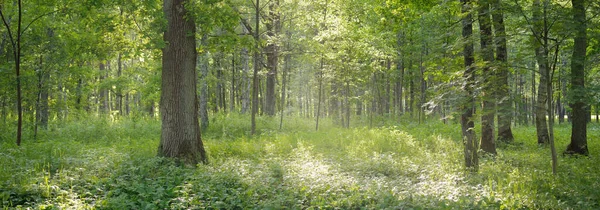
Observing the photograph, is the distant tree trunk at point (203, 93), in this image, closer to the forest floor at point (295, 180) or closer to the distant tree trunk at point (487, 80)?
the forest floor at point (295, 180)

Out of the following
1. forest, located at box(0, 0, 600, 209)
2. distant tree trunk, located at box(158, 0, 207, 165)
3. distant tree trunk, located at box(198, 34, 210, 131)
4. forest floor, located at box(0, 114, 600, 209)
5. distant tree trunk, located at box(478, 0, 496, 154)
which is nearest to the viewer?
forest floor, located at box(0, 114, 600, 209)

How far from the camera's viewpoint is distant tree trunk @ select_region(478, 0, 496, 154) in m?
7.95

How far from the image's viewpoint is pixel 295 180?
8.02 meters

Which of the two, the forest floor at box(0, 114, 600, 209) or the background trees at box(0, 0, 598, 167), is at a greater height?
the background trees at box(0, 0, 598, 167)

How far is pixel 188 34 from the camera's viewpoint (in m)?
10.1

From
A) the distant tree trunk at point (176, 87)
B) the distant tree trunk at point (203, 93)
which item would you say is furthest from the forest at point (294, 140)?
the distant tree trunk at point (203, 93)

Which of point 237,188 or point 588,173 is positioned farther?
point 588,173

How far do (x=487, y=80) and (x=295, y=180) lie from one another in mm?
4669

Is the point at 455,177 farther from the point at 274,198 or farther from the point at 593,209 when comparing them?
the point at 274,198

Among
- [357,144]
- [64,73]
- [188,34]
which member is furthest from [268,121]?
[188,34]

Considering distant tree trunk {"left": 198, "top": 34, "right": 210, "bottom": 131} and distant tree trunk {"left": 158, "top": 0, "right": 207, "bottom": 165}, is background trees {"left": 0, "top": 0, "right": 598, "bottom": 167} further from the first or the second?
distant tree trunk {"left": 158, "top": 0, "right": 207, "bottom": 165}

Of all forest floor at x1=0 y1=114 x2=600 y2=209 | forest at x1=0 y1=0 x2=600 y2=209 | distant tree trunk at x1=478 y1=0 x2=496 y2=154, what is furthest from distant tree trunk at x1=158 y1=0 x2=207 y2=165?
distant tree trunk at x1=478 y1=0 x2=496 y2=154

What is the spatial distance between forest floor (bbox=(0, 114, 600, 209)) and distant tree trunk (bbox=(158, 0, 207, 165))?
2.05 feet

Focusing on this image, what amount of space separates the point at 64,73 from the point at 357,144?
10.8m
